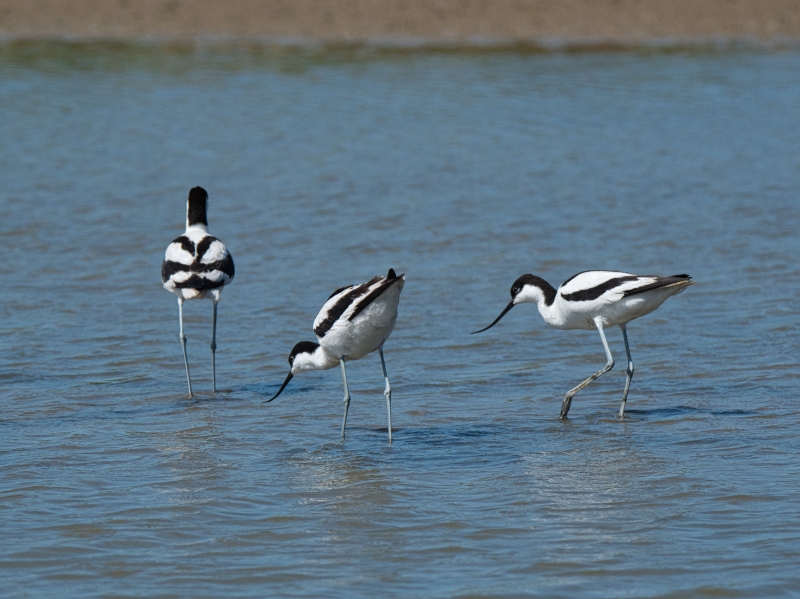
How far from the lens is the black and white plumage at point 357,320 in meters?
5.66

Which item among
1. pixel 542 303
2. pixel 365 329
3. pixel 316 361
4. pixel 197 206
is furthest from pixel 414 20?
pixel 365 329

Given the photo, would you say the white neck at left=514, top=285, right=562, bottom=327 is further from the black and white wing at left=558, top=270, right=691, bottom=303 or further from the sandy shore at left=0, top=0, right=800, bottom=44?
the sandy shore at left=0, top=0, right=800, bottom=44

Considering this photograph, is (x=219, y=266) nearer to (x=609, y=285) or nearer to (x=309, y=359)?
(x=309, y=359)

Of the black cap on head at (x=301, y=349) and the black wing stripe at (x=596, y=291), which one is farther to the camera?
the black cap on head at (x=301, y=349)

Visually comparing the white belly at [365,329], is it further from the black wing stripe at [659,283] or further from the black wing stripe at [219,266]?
the black wing stripe at [219,266]

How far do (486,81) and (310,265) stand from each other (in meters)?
8.32

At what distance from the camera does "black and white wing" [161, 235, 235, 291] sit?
282 inches

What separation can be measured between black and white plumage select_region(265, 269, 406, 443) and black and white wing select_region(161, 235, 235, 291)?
43.1 inches

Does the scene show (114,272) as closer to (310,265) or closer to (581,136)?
(310,265)

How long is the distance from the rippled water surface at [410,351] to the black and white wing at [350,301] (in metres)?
0.60

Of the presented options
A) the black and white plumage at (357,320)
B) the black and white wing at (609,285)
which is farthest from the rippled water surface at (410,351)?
the black and white wing at (609,285)

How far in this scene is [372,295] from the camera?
18.4ft

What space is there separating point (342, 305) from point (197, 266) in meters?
1.67

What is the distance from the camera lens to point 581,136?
1416 cm
